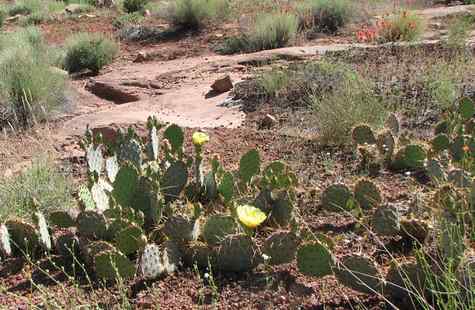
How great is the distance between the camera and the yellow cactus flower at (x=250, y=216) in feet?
10.4

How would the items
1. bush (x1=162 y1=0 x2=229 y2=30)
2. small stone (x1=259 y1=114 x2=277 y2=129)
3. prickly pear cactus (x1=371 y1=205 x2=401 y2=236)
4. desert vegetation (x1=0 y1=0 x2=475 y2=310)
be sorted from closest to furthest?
desert vegetation (x1=0 y1=0 x2=475 y2=310) → prickly pear cactus (x1=371 y1=205 x2=401 y2=236) → small stone (x1=259 y1=114 x2=277 y2=129) → bush (x1=162 y1=0 x2=229 y2=30)

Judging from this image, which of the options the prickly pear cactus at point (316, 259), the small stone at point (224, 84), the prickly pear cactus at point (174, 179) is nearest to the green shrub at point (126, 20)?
the small stone at point (224, 84)

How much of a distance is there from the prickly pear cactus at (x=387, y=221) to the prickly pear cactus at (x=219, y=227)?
807 mm

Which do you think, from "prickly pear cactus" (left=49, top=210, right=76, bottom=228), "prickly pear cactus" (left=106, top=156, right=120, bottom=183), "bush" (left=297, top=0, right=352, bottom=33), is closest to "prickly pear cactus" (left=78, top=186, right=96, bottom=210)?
"prickly pear cactus" (left=49, top=210, right=76, bottom=228)

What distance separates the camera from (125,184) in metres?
4.01

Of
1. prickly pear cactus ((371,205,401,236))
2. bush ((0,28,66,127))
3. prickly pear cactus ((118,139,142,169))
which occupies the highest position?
prickly pear cactus ((118,139,142,169))

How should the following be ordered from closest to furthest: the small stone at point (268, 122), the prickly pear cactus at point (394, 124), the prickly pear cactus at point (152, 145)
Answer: the prickly pear cactus at point (152, 145)
the prickly pear cactus at point (394, 124)
the small stone at point (268, 122)

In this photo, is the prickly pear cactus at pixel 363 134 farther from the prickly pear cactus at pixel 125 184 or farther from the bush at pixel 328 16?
the bush at pixel 328 16

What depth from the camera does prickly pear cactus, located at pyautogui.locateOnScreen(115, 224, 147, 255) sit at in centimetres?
359

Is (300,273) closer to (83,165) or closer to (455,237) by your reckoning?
(455,237)

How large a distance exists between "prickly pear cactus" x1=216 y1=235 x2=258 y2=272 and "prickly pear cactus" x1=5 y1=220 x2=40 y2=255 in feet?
3.89

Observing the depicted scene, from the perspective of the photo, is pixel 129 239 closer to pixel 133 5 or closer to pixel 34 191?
pixel 34 191

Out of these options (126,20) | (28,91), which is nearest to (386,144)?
(28,91)

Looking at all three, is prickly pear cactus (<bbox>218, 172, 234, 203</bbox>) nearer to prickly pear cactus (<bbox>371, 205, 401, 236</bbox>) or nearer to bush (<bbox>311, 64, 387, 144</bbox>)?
prickly pear cactus (<bbox>371, 205, 401, 236</bbox>)
